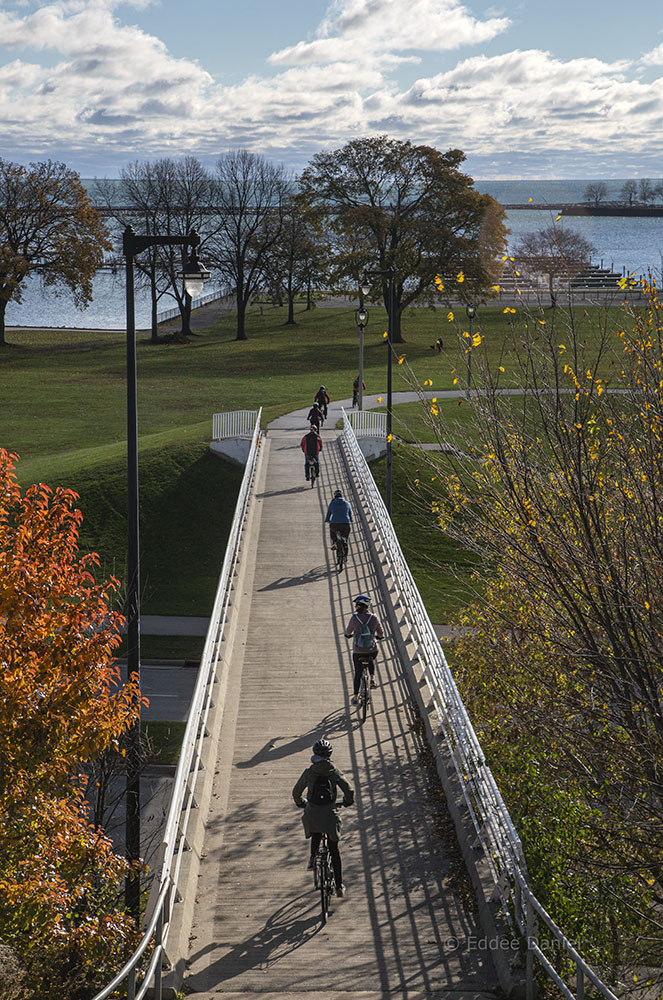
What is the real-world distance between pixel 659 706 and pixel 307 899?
3.29m

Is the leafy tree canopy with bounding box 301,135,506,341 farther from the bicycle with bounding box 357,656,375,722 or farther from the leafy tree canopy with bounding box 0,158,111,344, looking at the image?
the bicycle with bounding box 357,656,375,722

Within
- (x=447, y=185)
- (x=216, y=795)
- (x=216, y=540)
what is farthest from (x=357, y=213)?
(x=216, y=795)

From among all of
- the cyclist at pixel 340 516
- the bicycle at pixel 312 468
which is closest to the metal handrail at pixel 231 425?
the bicycle at pixel 312 468

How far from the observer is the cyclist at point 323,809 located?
7.74 m

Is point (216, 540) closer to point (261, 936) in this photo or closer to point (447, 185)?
point (261, 936)

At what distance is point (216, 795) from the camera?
31.0 ft

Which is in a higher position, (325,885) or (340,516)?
(340,516)

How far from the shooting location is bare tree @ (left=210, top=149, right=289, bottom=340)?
75.5 metres

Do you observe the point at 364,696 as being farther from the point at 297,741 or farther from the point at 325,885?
the point at 325,885

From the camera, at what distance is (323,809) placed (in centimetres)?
776

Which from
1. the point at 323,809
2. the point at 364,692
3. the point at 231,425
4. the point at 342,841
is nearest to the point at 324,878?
the point at 323,809

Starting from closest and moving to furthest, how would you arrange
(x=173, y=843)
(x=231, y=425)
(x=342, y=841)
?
(x=173, y=843) < (x=342, y=841) < (x=231, y=425)

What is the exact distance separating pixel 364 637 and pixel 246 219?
75.0 m

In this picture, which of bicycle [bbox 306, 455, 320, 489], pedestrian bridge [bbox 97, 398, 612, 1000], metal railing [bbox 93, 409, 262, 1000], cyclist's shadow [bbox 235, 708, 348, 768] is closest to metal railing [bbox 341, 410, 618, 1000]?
pedestrian bridge [bbox 97, 398, 612, 1000]
